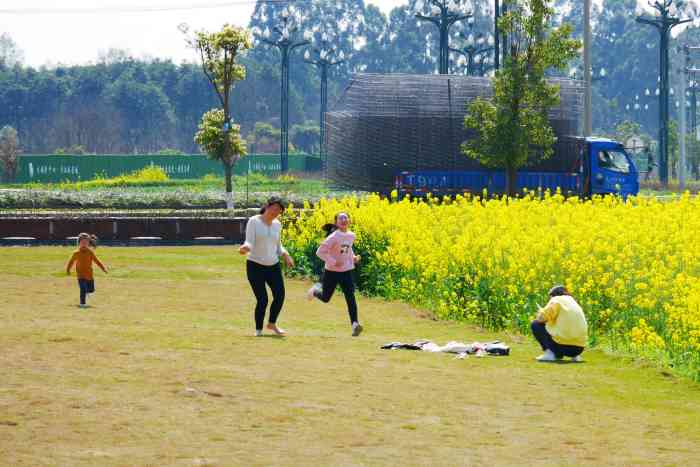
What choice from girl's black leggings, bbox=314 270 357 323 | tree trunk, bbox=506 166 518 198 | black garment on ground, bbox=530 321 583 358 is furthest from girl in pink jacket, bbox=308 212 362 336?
tree trunk, bbox=506 166 518 198

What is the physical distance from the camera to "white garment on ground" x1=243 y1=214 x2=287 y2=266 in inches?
566

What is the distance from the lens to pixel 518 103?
37.1 m

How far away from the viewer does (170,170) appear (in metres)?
96.6

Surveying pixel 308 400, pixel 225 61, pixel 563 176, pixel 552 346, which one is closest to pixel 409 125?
pixel 563 176


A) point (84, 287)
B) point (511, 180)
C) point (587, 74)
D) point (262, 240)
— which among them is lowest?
point (84, 287)

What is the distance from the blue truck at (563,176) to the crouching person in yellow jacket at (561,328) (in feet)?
80.4

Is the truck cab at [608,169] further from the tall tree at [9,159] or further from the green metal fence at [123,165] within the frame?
the tall tree at [9,159]

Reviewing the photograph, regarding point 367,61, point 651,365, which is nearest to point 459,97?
point 651,365

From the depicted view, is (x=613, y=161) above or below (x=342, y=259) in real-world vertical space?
above

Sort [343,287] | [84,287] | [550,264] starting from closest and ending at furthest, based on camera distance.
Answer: [343,287] → [550,264] → [84,287]

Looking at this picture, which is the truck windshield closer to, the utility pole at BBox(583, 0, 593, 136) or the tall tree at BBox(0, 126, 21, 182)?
the utility pole at BBox(583, 0, 593, 136)

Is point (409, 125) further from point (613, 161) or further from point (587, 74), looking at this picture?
point (587, 74)

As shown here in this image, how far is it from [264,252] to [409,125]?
25920mm

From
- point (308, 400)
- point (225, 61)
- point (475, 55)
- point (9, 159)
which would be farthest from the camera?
point (475, 55)
